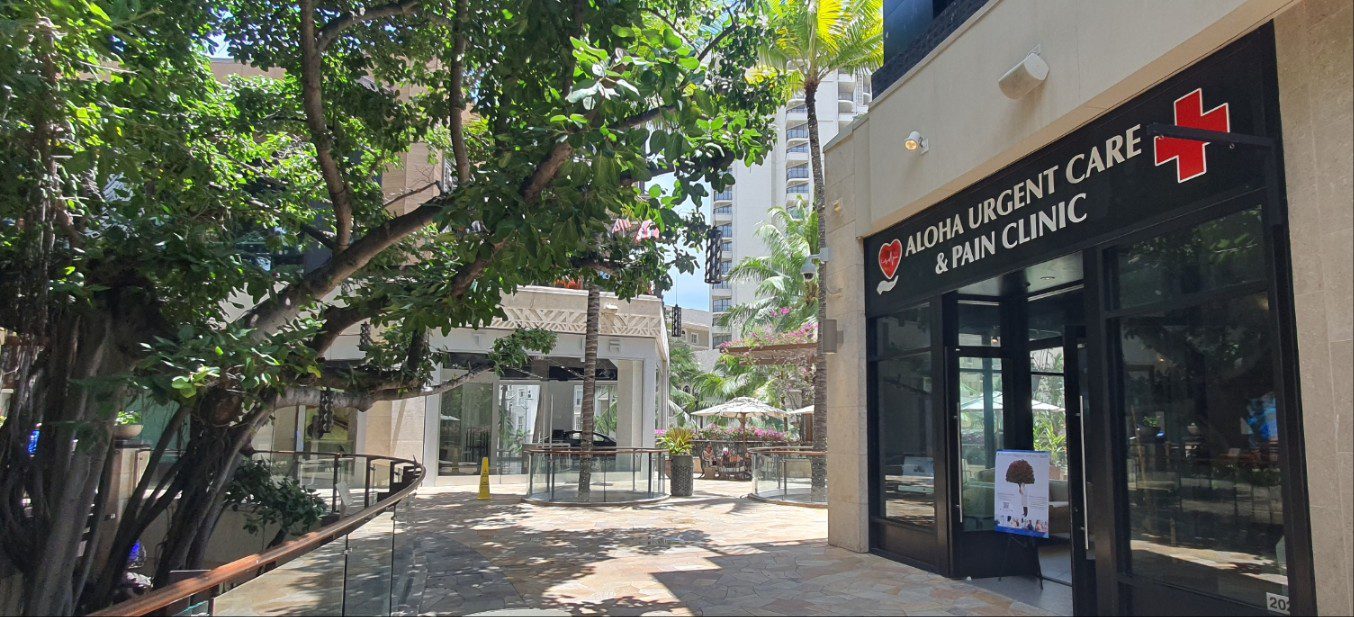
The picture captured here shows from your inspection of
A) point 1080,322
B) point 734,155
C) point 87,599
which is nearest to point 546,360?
point 87,599

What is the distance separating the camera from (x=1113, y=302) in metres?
5.87

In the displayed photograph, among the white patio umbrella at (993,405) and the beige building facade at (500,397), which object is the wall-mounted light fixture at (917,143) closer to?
the white patio umbrella at (993,405)

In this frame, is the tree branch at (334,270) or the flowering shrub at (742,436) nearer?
the tree branch at (334,270)

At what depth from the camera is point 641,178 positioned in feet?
21.1

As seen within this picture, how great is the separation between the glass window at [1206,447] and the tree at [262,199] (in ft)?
11.4

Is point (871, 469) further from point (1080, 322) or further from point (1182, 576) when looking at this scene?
point (1182, 576)

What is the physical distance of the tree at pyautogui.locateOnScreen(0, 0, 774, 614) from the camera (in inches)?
239

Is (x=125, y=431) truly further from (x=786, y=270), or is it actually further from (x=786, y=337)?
(x=786, y=270)

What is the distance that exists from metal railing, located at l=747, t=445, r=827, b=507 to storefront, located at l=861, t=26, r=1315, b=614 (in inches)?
262

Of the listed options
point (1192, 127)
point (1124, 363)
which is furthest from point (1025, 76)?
point (1124, 363)

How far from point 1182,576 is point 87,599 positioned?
1042cm

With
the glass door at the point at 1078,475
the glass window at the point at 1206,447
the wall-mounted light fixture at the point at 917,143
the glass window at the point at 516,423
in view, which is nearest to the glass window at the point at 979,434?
the glass door at the point at 1078,475

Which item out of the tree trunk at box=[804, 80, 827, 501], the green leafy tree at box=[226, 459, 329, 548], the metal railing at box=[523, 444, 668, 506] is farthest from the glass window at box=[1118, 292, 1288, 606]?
the metal railing at box=[523, 444, 668, 506]

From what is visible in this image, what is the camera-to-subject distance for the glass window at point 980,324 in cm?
806
